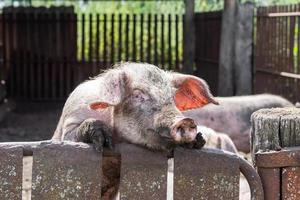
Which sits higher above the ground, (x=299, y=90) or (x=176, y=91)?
(x=176, y=91)

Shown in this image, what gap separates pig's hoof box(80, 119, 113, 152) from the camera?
3.34 meters

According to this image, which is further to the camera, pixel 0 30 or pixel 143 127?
pixel 0 30

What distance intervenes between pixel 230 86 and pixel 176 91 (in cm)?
809

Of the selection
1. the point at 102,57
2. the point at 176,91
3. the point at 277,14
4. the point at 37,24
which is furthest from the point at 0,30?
the point at 176,91

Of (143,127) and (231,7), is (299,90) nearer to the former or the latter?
(231,7)

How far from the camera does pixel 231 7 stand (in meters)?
11.8

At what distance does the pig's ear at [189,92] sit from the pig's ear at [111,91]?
469 mm

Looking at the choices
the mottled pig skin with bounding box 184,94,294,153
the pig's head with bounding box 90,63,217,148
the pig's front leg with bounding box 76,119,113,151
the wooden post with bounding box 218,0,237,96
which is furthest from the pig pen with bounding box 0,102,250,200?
the pig's front leg with bounding box 76,119,113,151

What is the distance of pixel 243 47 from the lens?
456 inches

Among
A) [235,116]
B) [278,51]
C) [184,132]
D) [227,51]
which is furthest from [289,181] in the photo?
[227,51]

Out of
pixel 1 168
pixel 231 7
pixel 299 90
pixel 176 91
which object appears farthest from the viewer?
pixel 231 7

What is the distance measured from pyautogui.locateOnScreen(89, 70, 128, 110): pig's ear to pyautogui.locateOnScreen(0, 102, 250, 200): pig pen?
159 inches

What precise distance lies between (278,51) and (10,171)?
7.53 metres

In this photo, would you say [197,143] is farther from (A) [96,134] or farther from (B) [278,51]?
(B) [278,51]
